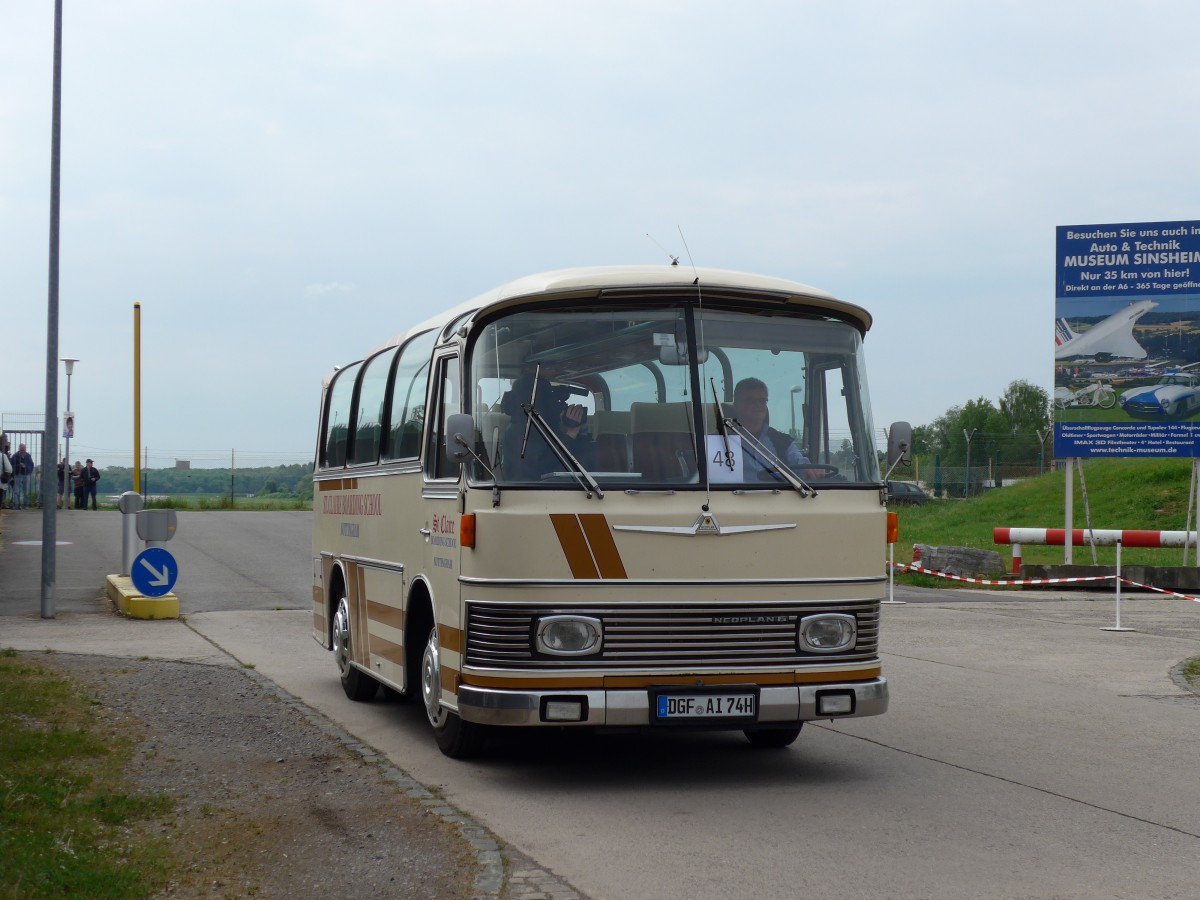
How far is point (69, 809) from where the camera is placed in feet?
23.9

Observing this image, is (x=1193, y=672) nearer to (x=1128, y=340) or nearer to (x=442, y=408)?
(x=442, y=408)

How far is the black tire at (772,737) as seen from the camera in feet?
31.9

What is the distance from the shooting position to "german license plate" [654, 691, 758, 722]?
316 inches

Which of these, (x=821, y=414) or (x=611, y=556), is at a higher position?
(x=821, y=414)

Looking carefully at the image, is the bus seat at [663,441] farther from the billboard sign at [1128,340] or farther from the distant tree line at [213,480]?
the distant tree line at [213,480]

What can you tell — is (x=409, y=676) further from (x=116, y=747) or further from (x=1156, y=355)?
(x=1156, y=355)

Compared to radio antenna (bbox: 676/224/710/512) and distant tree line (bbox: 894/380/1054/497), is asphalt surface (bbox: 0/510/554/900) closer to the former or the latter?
radio antenna (bbox: 676/224/710/512)

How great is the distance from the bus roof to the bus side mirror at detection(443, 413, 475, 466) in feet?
2.39

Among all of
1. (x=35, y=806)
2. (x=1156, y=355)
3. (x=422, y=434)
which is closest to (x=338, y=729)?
(x=422, y=434)

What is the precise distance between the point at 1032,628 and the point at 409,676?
11.2 metres

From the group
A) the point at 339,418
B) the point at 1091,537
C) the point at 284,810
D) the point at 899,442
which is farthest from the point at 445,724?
the point at 1091,537

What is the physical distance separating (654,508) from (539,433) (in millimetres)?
764

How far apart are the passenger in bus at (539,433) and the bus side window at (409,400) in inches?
53.9

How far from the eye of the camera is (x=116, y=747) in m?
9.42
